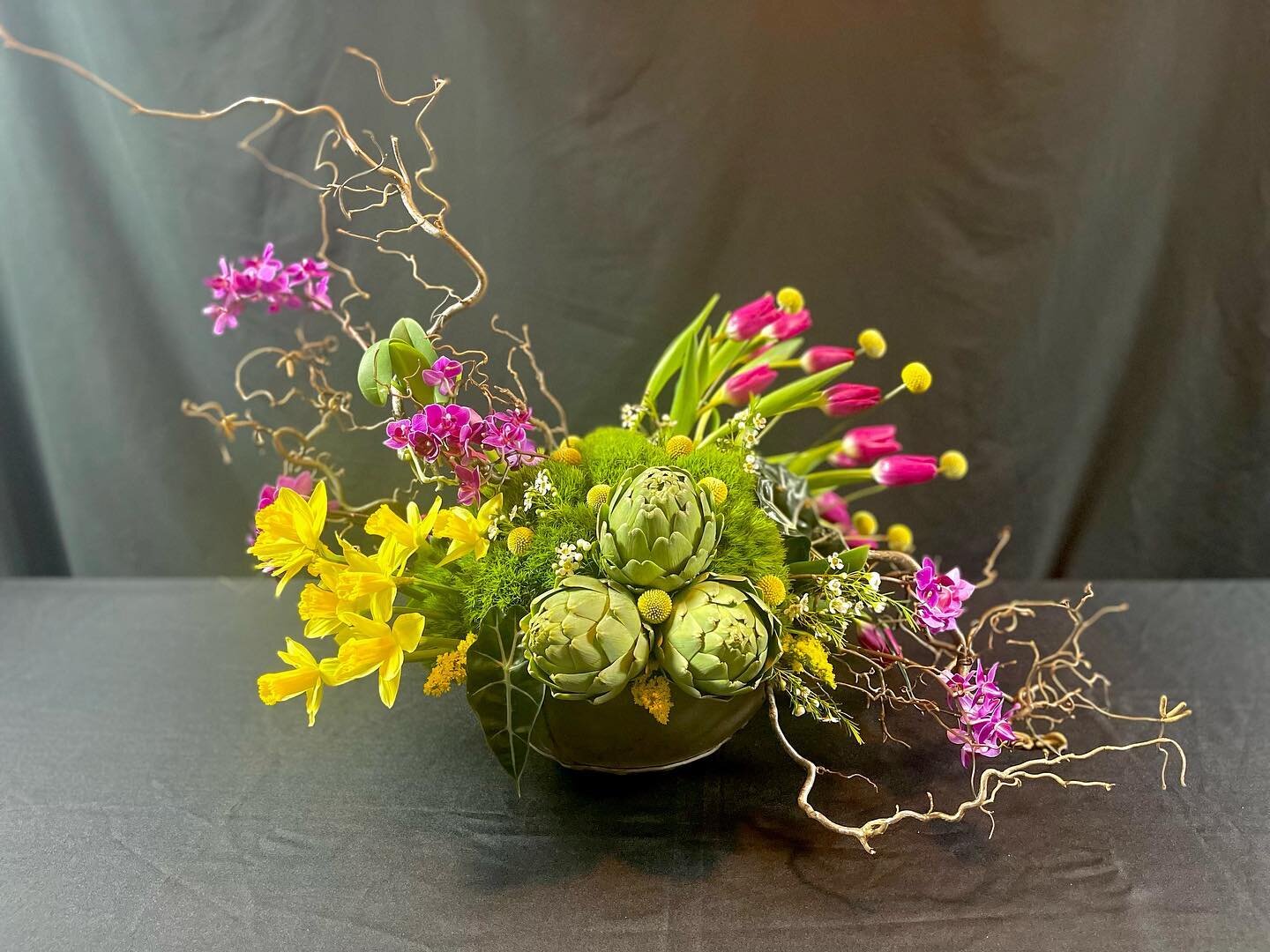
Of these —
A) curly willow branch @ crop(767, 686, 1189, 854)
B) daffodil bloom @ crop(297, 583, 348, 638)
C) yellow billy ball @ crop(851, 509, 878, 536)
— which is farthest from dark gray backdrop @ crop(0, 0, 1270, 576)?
curly willow branch @ crop(767, 686, 1189, 854)

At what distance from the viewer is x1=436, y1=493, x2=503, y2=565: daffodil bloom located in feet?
2.34

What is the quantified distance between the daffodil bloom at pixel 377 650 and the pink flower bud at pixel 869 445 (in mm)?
514

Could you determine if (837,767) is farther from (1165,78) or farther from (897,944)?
(1165,78)

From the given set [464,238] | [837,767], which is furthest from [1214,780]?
[464,238]

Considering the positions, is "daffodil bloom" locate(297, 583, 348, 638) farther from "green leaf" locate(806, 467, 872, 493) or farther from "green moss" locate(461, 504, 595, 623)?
"green leaf" locate(806, 467, 872, 493)

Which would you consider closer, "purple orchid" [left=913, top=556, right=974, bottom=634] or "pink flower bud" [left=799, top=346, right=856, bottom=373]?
"purple orchid" [left=913, top=556, right=974, bottom=634]

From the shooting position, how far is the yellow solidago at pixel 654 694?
0.69 metres

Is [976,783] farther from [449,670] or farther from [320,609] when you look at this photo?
[320,609]

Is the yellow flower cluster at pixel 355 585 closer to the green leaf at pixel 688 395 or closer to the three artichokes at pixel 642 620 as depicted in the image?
the three artichokes at pixel 642 620

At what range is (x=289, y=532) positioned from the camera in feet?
2.32

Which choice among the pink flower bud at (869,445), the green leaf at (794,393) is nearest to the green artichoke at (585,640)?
the green leaf at (794,393)

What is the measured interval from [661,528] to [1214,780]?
0.59 m

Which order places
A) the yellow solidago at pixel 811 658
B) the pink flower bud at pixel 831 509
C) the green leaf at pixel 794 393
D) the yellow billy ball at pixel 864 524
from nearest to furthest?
the yellow solidago at pixel 811 658 → the green leaf at pixel 794 393 → the pink flower bud at pixel 831 509 → the yellow billy ball at pixel 864 524

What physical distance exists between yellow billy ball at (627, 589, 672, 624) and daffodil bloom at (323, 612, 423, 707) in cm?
16
